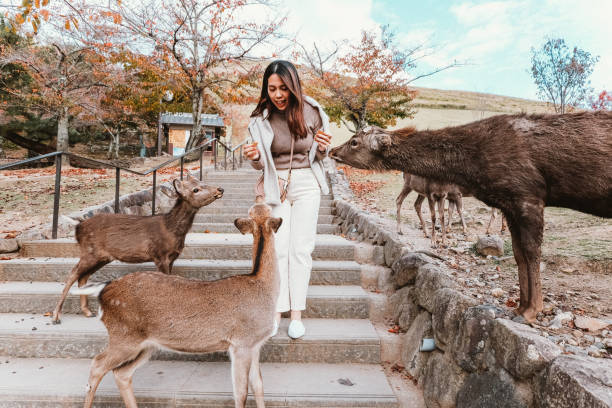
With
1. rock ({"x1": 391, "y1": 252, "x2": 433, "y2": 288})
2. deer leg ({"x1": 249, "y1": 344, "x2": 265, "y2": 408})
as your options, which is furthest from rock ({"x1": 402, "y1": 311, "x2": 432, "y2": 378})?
deer leg ({"x1": 249, "y1": 344, "x2": 265, "y2": 408})

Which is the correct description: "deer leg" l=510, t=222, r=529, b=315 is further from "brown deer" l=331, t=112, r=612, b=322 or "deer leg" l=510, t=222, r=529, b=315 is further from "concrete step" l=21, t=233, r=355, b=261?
"concrete step" l=21, t=233, r=355, b=261

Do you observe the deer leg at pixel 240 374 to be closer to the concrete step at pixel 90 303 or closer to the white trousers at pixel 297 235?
the white trousers at pixel 297 235

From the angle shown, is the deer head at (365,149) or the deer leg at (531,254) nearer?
the deer leg at (531,254)

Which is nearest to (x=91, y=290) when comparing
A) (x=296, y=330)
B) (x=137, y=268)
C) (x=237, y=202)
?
(x=296, y=330)

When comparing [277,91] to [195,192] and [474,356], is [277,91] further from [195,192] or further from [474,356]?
[474,356]

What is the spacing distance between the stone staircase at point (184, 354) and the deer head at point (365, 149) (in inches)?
51.5

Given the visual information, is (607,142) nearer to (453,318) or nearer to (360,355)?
(453,318)

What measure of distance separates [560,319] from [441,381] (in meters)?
0.90

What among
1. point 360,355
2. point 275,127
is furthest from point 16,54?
point 360,355

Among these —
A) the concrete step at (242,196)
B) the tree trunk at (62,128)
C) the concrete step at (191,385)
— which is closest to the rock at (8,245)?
the concrete step at (191,385)

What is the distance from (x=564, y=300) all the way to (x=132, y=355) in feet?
10.5

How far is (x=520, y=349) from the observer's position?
1921mm

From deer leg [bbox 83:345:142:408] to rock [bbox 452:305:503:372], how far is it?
7.18ft

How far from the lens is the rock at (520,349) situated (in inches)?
72.2
